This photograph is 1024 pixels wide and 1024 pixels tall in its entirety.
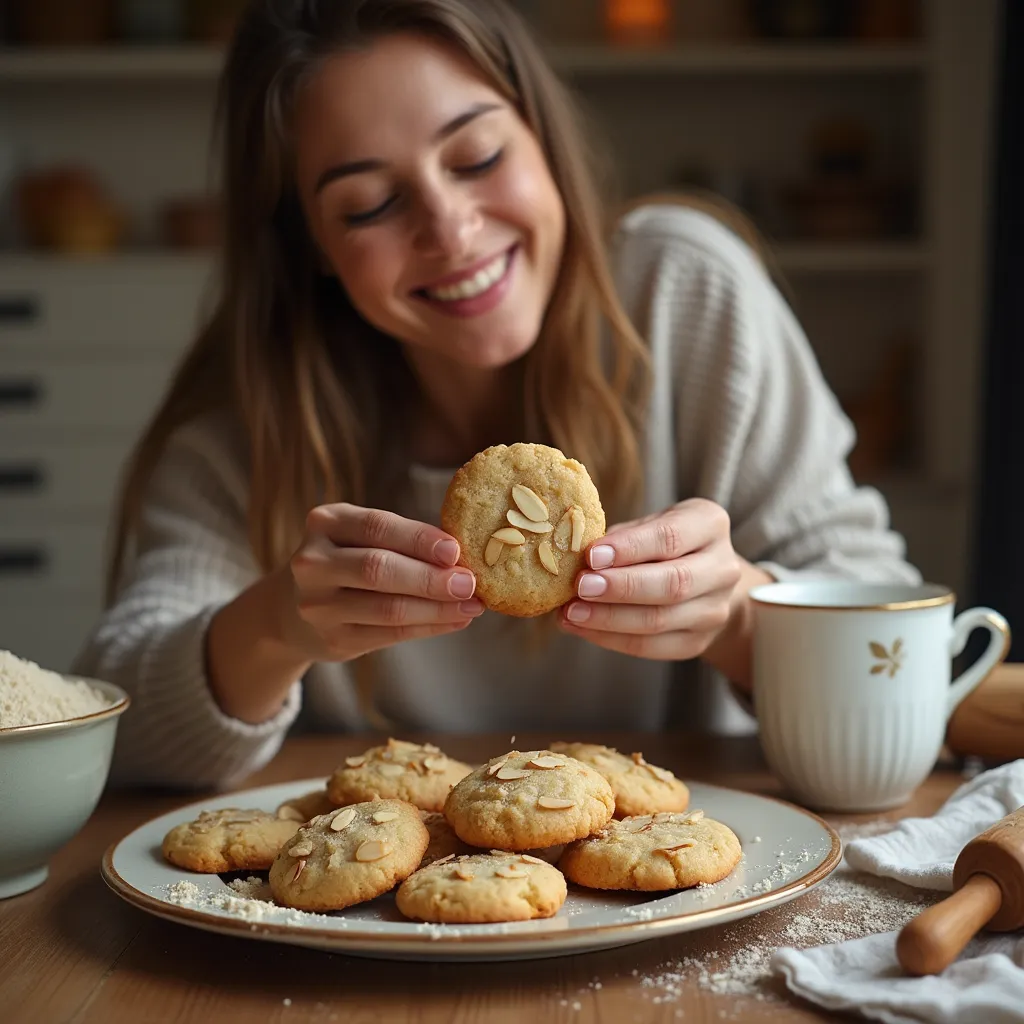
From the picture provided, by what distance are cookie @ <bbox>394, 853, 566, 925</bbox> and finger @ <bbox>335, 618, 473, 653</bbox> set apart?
11.0 inches

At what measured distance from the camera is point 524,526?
1.00m

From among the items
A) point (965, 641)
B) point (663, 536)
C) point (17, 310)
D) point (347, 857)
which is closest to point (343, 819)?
point (347, 857)

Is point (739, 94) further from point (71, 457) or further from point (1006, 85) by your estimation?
point (71, 457)

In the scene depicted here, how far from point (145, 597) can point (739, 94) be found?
2.70 meters

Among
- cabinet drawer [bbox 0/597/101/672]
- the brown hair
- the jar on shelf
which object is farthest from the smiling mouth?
the jar on shelf

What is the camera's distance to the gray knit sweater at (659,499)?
164cm

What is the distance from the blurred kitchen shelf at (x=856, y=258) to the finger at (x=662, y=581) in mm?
2457

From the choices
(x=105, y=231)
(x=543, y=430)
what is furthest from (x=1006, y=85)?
(x=105, y=231)

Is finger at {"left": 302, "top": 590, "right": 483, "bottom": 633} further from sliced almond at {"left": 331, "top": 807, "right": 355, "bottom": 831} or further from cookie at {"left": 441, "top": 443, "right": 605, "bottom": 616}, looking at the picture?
sliced almond at {"left": 331, "top": 807, "right": 355, "bottom": 831}

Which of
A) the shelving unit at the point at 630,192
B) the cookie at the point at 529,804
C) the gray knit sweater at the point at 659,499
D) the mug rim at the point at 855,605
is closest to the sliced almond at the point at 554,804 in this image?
the cookie at the point at 529,804

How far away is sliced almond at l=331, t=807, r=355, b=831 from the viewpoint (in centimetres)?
89

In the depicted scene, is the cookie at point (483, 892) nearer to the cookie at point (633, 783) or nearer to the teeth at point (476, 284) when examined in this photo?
the cookie at point (633, 783)

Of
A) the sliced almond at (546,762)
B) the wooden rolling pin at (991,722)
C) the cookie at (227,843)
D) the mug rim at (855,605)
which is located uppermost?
the mug rim at (855,605)

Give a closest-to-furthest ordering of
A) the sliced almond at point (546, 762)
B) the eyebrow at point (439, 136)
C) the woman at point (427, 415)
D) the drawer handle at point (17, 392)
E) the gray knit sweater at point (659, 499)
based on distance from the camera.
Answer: the sliced almond at point (546, 762)
the woman at point (427, 415)
the eyebrow at point (439, 136)
the gray knit sweater at point (659, 499)
the drawer handle at point (17, 392)
